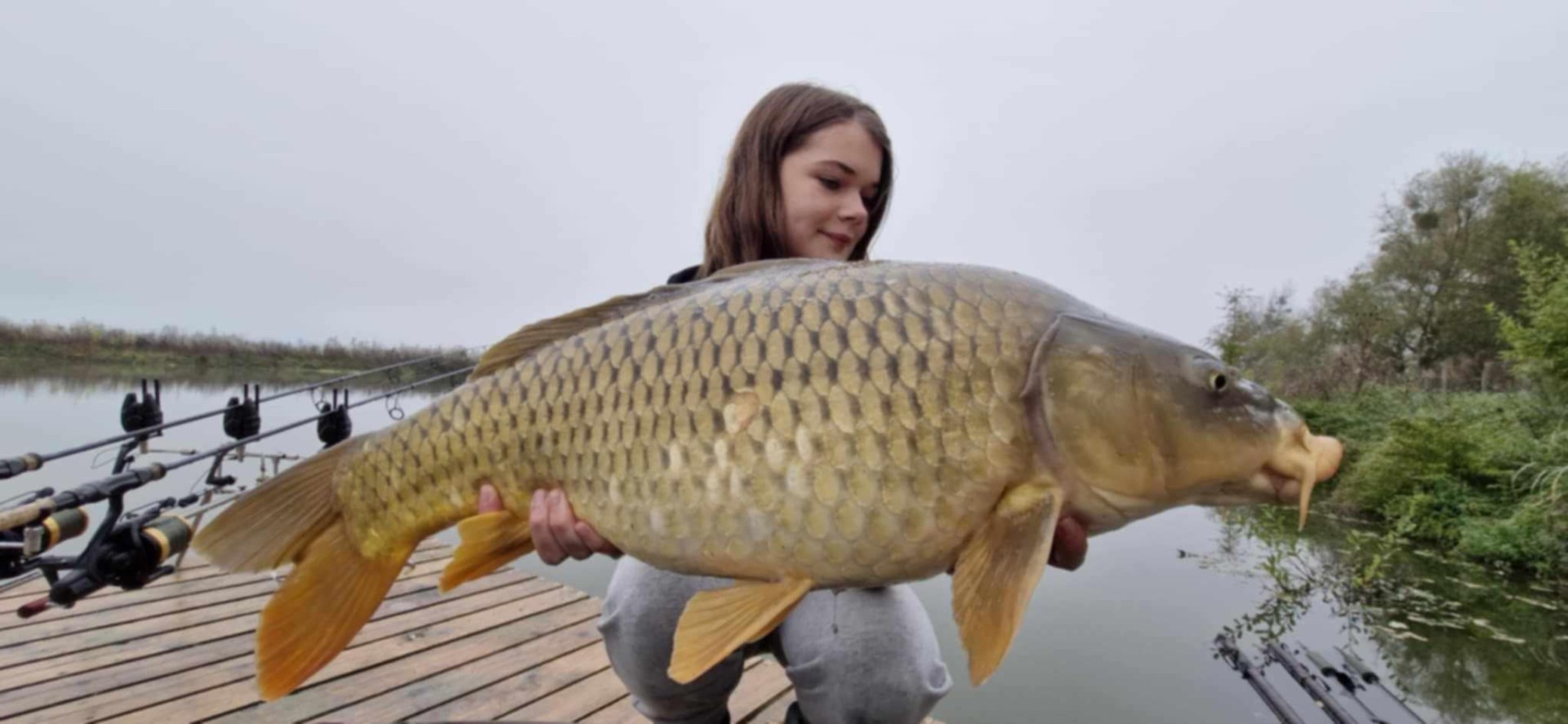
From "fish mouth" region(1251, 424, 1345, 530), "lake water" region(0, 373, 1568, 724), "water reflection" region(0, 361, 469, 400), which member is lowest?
"water reflection" region(0, 361, 469, 400)

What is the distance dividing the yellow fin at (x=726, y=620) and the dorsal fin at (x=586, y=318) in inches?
14.5

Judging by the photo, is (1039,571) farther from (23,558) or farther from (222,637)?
(222,637)

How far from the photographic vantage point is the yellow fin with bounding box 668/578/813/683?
0.77m

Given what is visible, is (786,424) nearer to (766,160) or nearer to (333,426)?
(766,160)

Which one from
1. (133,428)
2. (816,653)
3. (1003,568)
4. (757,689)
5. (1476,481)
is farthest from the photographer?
(1476,481)

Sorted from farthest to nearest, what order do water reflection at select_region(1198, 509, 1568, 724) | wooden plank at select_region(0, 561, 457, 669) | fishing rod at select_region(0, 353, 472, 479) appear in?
water reflection at select_region(1198, 509, 1568, 724), wooden plank at select_region(0, 561, 457, 669), fishing rod at select_region(0, 353, 472, 479)

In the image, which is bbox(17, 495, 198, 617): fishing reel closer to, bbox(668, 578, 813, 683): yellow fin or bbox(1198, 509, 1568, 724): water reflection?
bbox(668, 578, 813, 683): yellow fin

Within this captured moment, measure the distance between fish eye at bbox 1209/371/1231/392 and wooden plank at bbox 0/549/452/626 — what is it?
282 centimetres

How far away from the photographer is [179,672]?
1976mm

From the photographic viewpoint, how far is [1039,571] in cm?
70

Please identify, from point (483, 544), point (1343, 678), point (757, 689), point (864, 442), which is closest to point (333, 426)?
point (757, 689)

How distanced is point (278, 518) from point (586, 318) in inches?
18.0

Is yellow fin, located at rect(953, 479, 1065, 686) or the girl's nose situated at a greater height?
the girl's nose

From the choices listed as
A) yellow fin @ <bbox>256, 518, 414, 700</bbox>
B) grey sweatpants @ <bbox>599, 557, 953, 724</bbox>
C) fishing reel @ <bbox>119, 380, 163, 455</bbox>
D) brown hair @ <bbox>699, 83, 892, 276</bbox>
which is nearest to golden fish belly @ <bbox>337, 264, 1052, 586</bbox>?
yellow fin @ <bbox>256, 518, 414, 700</bbox>
